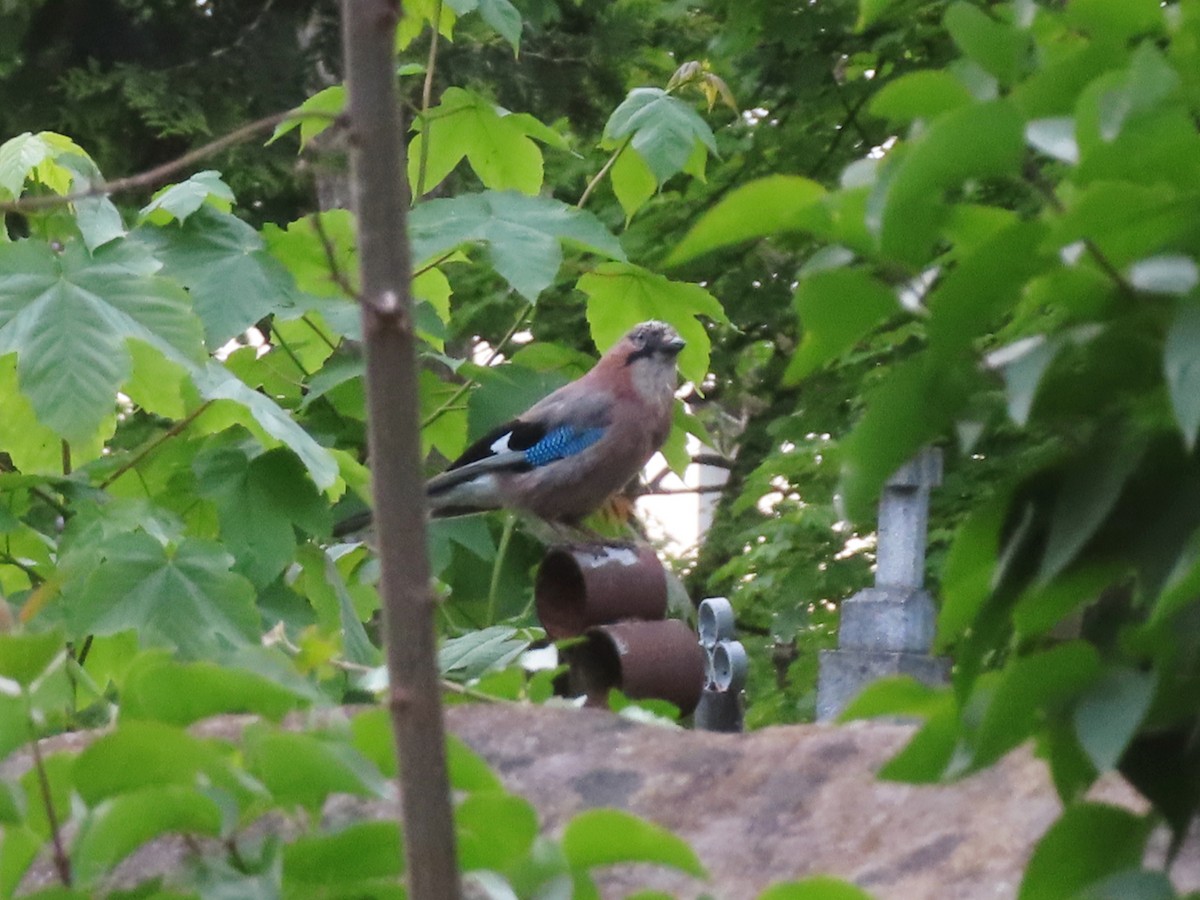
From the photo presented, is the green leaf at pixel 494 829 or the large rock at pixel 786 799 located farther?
the large rock at pixel 786 799

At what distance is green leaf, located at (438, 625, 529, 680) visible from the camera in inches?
71.5

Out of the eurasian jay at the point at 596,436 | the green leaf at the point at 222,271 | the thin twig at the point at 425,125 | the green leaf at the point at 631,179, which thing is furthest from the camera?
the eurasian jay at the point at 596,436

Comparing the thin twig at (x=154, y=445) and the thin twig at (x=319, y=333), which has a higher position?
the thin twig at (x=319, y=333)

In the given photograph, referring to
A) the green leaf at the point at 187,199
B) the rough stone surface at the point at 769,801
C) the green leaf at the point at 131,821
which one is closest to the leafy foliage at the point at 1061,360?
the rough stone surface at the point at 769,801

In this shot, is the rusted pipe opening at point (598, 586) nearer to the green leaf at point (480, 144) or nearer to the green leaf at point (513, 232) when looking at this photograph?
the green leaf at point (513, 232)

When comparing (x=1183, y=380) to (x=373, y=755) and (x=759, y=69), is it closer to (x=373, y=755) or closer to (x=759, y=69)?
(x=373, y=755)

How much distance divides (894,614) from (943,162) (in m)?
2.18

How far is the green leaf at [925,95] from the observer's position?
656 mm

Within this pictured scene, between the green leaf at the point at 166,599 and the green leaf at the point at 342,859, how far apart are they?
3.02ft

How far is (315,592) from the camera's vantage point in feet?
6.86

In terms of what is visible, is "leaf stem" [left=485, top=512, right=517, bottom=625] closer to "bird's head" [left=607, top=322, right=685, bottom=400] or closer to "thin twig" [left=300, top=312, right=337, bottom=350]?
"thin twig" [left=300, top=312, right=337, bottom=350]

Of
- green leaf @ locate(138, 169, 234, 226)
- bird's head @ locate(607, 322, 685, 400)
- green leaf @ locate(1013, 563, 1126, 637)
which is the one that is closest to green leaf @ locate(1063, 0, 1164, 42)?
green leaf @ locate(1013, 563, 1126, 637)

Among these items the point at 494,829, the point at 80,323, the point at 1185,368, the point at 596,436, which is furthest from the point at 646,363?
the point at 1185,368

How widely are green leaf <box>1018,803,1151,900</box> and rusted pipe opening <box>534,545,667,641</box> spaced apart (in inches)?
65.6
